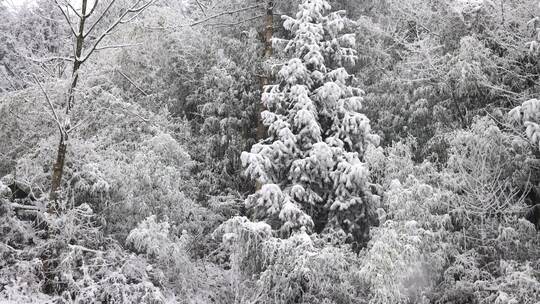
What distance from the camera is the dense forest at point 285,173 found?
9.04 metres

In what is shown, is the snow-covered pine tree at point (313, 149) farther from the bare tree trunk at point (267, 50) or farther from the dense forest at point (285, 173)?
the bare tree trunk at point (267, 50)

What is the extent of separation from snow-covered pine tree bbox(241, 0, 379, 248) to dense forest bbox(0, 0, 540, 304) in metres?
0.05

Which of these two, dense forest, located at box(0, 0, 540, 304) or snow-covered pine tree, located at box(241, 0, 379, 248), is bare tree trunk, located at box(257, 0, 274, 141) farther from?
snow-covered pine tree, located at box(241, 0, 379, 248)

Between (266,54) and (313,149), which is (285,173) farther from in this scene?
(266,54)

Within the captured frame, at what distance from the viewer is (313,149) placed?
10.3 meters

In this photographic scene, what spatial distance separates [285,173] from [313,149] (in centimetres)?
93

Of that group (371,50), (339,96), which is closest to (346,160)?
(339,96)

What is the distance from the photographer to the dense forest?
9.04 meters

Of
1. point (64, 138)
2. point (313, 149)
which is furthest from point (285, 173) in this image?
point (64, 138)

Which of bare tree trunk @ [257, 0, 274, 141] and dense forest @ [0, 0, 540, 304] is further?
bare tree trunk @ [257, 0, 274, 141]

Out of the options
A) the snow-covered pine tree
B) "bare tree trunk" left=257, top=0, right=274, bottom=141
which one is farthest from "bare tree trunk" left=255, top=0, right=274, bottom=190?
the snow-covered pine tree

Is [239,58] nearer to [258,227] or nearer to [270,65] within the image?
[270,65]

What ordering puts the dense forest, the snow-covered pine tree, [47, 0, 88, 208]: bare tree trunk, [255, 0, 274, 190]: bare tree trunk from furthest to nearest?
1. [255, 0, 274, 190]: bare tree trunk
2. the snow-covered pine tree
3. the dense forest
4. [47, 0, 88, 208]: bare tree trunk

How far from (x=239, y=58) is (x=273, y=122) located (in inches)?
158
